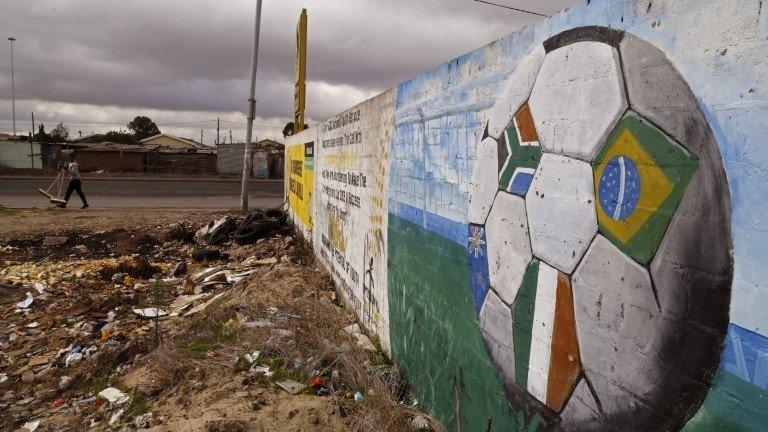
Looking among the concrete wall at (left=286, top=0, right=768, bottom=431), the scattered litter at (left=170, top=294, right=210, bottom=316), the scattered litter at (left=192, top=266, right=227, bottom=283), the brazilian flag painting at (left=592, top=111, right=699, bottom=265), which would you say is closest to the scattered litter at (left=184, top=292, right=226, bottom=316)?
the scattered litter at (left=170, top=294, right=210, bottom=316)

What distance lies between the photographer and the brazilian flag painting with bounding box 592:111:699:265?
1708mm

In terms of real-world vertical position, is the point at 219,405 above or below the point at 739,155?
below

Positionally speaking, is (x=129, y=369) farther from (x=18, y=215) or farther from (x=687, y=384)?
(x=18, y=215)

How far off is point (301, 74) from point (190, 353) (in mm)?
12305

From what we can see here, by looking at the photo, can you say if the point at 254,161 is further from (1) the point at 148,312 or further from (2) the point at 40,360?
(2) the point at 40,360

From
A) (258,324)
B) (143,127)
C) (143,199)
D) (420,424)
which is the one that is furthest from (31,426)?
(143,127)

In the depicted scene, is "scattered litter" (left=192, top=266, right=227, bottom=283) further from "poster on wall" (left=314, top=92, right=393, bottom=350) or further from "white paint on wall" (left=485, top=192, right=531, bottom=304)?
"white paint on wall" (left=485, top=192, right=531, bottom=304)

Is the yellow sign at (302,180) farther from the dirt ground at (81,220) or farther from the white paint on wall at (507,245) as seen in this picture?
the white paint on wall at (507,245)

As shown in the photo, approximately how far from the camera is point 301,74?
52.6 feet

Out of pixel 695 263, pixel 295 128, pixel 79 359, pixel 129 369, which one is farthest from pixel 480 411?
pixel 295 128

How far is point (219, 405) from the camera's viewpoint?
390 centimetres

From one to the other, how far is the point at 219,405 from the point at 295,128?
520 inches

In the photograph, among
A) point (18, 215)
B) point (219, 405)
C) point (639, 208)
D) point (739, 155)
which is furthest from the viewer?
point (18, 215)

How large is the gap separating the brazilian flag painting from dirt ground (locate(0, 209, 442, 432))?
2086 millimetres
